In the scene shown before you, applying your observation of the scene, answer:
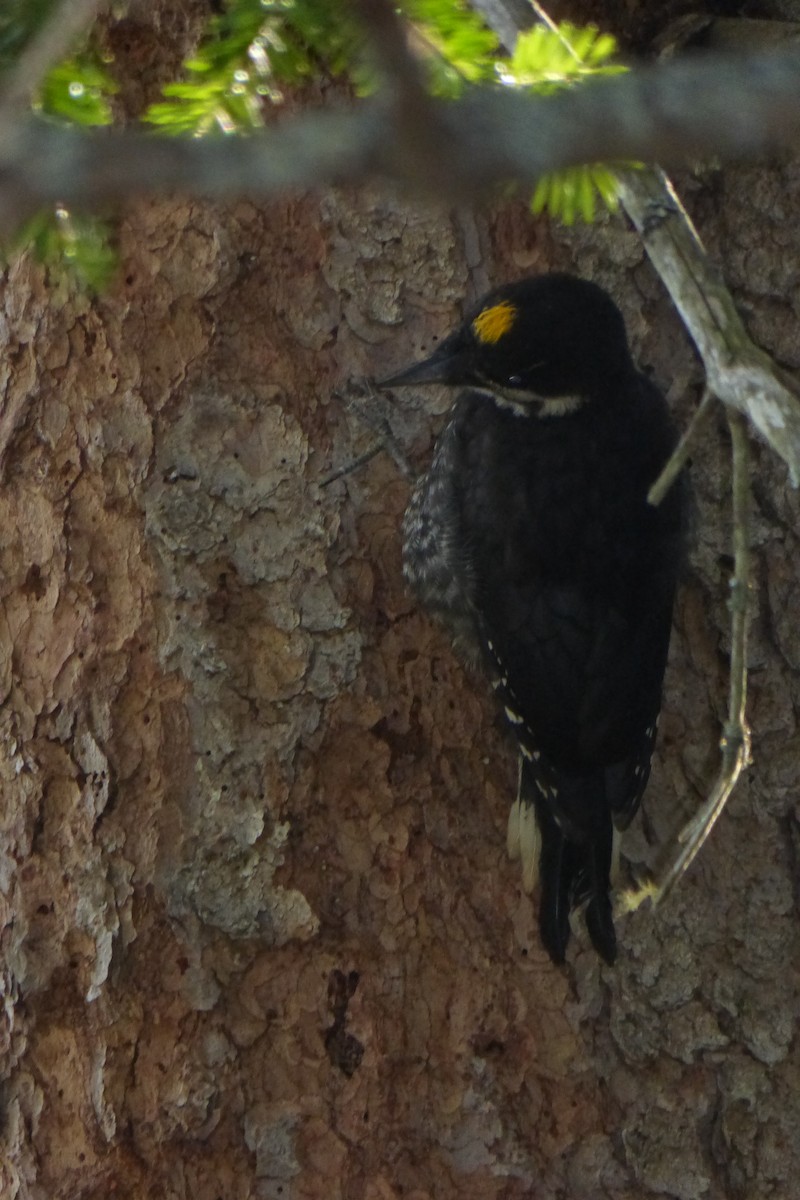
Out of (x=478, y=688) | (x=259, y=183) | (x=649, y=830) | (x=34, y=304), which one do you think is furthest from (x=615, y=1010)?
(x=259, y=183)

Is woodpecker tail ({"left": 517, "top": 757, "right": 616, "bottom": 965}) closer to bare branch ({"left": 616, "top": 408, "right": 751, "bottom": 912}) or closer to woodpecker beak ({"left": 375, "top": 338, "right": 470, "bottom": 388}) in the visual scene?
bare branch ({"left": 616, "top": 408, "right": 751, "bottom": 912})

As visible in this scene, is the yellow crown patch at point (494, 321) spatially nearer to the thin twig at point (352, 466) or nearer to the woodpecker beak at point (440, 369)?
the woodpecker beak at point (440, 369)

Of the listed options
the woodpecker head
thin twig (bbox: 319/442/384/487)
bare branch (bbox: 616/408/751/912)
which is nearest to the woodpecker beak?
the woodpecker head

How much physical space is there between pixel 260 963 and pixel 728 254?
4.77ft

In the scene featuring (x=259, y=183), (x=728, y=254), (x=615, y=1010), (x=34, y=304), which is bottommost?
(x=615, y=1010)

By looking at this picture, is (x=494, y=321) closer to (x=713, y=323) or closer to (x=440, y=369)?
(x=440, y=369)

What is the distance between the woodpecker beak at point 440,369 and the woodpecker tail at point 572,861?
66 centimetres

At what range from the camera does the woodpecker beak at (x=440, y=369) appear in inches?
96.7

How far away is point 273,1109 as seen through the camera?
2207 millimetres

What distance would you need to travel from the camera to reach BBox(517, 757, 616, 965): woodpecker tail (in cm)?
233

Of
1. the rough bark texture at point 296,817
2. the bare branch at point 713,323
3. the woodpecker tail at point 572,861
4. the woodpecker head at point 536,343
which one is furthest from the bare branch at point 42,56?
the woodpecker tail at point 572,861

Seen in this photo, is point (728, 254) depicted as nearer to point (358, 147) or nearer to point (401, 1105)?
point (401, 1105)

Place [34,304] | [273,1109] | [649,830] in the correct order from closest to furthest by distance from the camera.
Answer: [273,1109] → [34,304] → [649,830]

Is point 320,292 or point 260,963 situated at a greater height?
point 320,292
